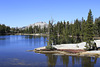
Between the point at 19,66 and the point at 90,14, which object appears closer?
the point at 19,66

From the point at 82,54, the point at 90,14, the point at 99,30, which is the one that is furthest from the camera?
the point at 99,30

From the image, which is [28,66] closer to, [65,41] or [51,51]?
[51,51]

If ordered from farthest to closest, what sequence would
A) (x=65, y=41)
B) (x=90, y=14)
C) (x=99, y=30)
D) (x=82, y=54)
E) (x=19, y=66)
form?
(x=99, y=30) → (x=65, y=41) → (x=90, y=14) → (x=82, y=54) → (x=19, y=66)

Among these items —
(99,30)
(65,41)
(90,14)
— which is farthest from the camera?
(99,30)

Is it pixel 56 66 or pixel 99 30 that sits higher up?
pixel 99 30

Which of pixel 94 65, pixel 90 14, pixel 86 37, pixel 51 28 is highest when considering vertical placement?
pixel 90 14

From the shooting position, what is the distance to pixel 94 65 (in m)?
31.4

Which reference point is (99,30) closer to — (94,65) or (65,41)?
(65,41)

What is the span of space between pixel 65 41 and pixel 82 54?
2691 centimetres

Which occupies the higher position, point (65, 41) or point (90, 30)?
point (90, 30)

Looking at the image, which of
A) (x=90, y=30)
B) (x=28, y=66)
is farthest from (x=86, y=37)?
(x=28, y=66)

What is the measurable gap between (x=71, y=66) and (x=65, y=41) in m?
39.5

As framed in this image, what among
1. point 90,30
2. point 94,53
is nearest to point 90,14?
point 90,30

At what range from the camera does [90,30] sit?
47.0 metres
